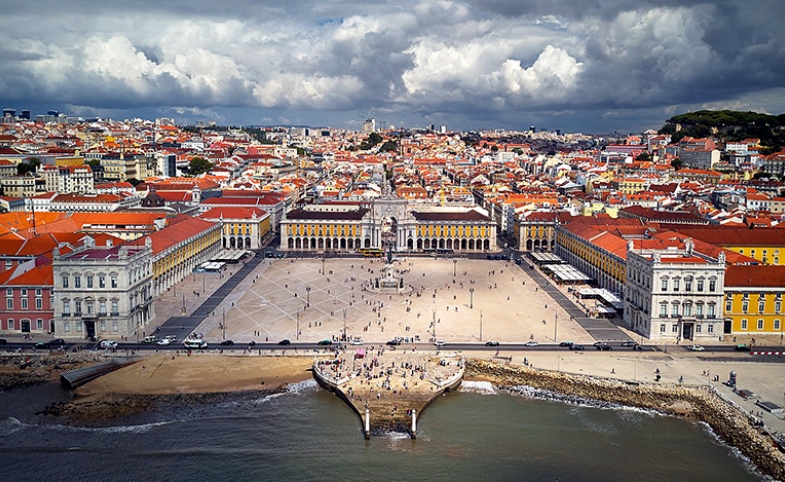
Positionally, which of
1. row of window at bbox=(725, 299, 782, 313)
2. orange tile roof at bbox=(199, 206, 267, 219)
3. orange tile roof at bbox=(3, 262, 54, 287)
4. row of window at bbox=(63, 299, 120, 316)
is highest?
orange tile roof at bbox=(199, 206, 267, 219)

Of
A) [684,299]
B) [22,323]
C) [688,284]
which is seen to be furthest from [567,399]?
[22,323]

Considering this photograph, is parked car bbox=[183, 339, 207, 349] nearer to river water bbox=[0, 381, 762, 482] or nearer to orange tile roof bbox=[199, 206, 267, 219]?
river water bbox=[0, 381, 762, 482]

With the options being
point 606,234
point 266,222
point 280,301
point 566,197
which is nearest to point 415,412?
point 280,301

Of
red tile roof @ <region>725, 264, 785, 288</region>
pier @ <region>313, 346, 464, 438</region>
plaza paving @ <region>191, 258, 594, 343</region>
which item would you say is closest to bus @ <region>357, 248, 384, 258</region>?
plaza paving @ <region>191, 258, 594, 343</region>

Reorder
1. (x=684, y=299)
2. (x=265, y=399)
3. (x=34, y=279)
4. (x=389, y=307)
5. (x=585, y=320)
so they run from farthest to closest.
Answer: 1. (x=389, y=307)
2. (x=585, y=320)
3. (x=34, y=279)
4. (x=684, y=299)
5. (x=265, y=399)

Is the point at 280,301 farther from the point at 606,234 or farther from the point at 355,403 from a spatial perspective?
the point at 606,234

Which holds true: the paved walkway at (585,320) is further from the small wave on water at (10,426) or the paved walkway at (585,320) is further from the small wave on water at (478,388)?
the small wave on water at (10,426)

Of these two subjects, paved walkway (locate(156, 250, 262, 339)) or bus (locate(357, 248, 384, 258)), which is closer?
paved walkway (locate(156, 250, 262, 339))

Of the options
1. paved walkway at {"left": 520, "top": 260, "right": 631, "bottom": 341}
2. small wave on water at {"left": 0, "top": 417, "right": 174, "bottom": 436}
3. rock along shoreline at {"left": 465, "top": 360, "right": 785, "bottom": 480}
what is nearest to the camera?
rock along shoreline at {"left": 465, "top": 360, "right": 785, "bottom": 480}

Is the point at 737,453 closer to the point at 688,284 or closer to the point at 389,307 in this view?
the point at 688,284
